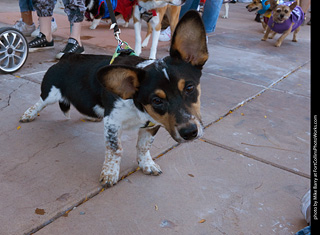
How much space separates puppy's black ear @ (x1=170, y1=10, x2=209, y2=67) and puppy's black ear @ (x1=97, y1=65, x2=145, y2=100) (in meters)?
0.33

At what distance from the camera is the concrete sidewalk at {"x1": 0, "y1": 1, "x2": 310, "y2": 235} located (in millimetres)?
2279

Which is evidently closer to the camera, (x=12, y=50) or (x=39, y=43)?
(x=12, y=50)

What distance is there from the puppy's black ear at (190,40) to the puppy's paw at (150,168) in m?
0.93

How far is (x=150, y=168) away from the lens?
110 inches

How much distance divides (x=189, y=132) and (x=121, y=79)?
563 millimetres

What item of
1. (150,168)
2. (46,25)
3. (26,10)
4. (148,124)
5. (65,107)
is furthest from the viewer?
(26,10)

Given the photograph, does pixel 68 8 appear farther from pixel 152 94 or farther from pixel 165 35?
pixel 152 94

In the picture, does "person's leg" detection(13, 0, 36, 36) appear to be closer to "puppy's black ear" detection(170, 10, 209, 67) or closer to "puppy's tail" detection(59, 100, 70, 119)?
"puppy's tail" detection(59, 100, 70, 119)

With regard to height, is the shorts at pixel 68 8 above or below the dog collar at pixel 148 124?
above

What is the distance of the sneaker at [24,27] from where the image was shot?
6.67 metres

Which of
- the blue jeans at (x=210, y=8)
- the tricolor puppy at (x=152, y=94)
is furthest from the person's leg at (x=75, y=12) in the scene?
the tricolor puppy at (x=152, y=94)

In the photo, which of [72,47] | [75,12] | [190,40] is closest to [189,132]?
[190,40]

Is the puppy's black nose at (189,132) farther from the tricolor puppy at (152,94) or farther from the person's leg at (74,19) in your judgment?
the person's leg at (74,19)

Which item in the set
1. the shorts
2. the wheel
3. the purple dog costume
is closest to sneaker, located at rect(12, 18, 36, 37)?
the shorts
